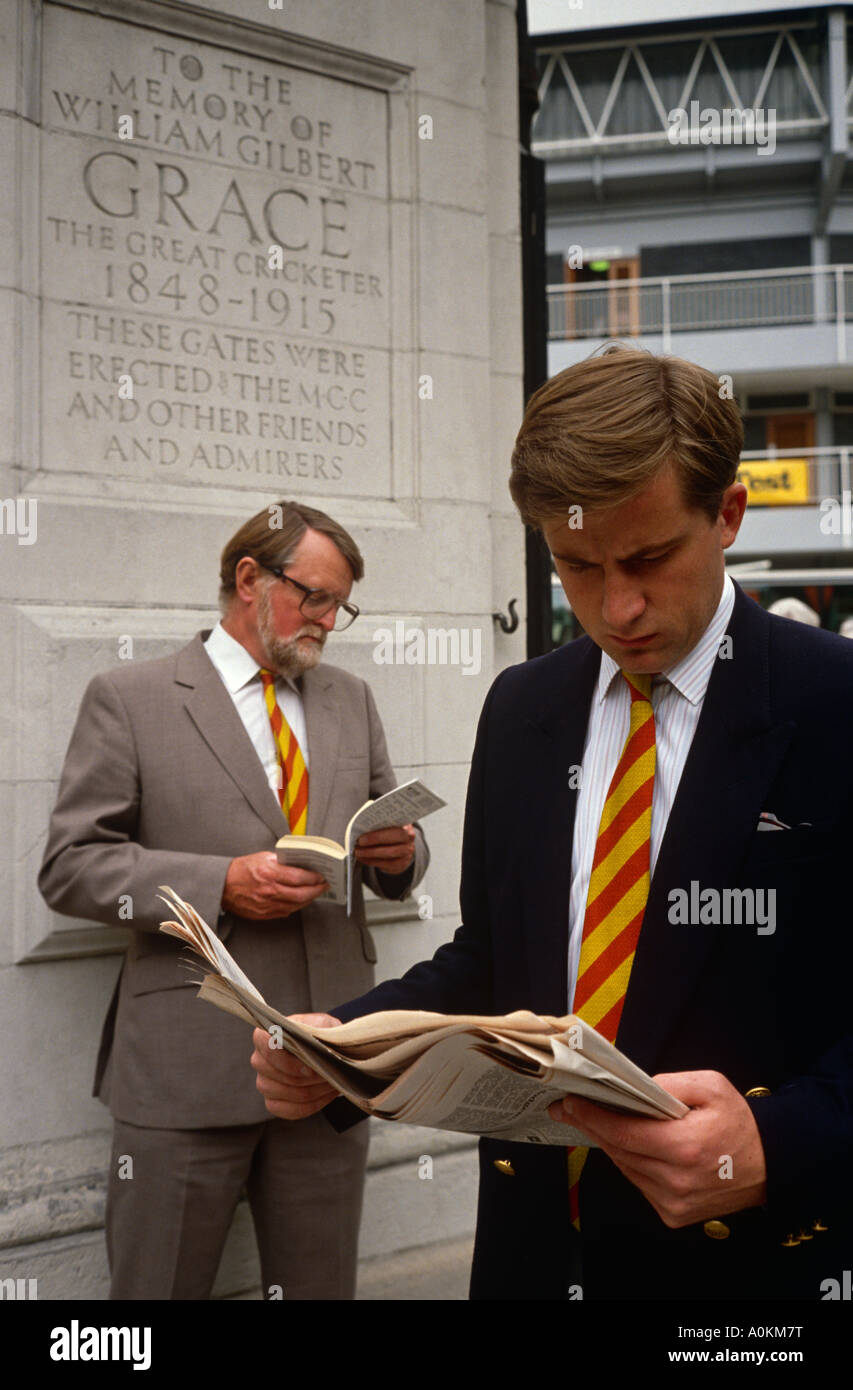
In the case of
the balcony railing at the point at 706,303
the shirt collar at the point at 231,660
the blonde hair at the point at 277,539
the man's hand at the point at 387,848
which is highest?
the balcony railing at the point at 706,303

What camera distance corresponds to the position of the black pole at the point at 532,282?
5.31m

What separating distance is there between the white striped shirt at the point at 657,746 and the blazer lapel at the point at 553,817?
0.07 ft

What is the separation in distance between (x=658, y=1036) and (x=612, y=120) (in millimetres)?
28572

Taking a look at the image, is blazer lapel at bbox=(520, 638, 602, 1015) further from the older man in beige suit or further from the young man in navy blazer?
the older man in beige suit


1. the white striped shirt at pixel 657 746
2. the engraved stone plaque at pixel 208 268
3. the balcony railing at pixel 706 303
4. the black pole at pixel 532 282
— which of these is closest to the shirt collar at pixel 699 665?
the white striped shirt at pixel 657 746

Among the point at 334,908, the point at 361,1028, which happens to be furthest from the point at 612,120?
the point at 361,1028

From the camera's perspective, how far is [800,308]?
26.5m

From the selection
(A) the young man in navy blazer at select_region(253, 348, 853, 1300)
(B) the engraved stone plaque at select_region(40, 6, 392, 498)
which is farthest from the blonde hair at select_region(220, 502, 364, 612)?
(A) the young man in navy blazer at select_region(253, 348, 853, 1300)

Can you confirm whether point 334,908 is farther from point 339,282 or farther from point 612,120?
point 612,120

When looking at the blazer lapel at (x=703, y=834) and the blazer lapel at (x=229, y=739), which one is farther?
the blazer lapel at (x=229, y=739)

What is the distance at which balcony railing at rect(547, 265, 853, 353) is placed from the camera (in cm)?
2589

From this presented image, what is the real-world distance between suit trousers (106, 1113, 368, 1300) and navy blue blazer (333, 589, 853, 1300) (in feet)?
4.96
